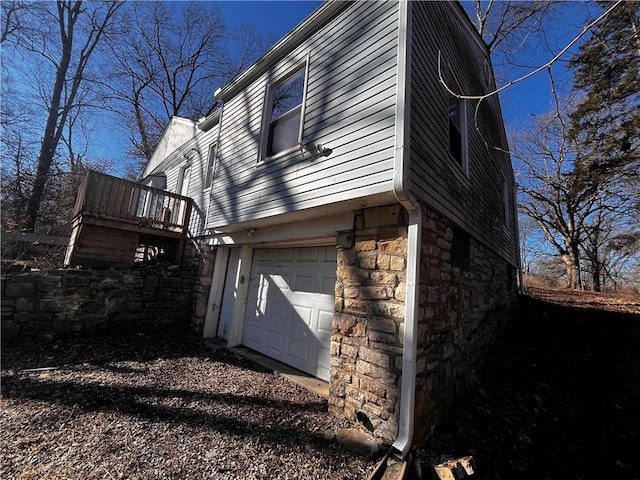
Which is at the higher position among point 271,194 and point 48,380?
point 271,194

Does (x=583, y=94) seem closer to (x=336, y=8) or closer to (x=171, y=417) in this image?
(x=336, y=8)

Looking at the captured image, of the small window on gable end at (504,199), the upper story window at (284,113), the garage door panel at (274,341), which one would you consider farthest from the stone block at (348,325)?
the small window on gable end at (504,199)

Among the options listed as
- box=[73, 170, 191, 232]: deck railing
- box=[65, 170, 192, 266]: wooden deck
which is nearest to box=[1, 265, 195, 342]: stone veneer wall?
box=[65, 170, 192, 266]: wooden deck

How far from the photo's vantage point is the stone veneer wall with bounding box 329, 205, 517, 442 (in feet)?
8.68

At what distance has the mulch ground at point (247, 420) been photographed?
7.61 feet

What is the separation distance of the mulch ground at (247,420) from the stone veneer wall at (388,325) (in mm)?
322

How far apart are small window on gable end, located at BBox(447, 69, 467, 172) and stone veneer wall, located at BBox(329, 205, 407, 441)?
230 centimetres

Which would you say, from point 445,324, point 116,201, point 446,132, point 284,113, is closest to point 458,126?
point 446,132

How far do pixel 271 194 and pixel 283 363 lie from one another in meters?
2.79

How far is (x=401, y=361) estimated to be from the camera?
2.58 metres

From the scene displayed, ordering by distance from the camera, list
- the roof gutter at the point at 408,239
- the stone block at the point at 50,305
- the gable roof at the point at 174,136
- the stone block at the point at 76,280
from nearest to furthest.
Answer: the roof gutter at the point at 408,239, the stone block at the point at 50,305, the stone block at the point at 76,280, the gable roof at the point at 174,136

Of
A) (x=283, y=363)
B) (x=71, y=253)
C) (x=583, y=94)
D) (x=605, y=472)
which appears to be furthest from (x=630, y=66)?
(x=71, y=253)

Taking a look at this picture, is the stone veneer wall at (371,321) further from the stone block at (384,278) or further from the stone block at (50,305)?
the stone block at (50,305)

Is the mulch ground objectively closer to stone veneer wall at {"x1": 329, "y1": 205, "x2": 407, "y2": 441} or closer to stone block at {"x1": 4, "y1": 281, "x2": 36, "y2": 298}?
stone veneer wall at {"x1": 329, "y1": 205, "x2": 407, "y2": 441}
